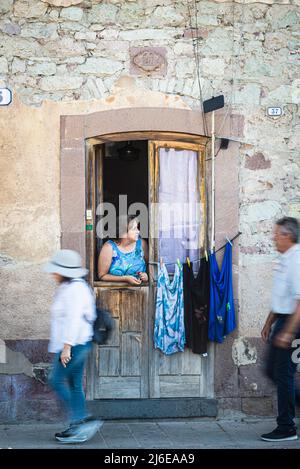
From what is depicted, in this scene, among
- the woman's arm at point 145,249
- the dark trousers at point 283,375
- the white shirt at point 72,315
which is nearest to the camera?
the white shirt at point 72,315

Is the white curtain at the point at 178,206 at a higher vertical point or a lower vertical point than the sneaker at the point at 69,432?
higher

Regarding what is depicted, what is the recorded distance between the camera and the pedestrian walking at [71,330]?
19.0ft

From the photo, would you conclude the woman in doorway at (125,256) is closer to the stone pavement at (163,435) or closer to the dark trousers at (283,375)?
the stone pavement at (163,435)

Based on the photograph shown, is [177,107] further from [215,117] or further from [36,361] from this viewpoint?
[36,361]

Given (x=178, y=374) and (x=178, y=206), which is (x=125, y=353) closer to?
(x=178, y=374)

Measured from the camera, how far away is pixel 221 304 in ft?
23.4

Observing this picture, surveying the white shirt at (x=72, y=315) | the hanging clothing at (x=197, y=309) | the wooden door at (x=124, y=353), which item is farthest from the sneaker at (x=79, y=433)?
the hanging clothing at (x=197, y=309)

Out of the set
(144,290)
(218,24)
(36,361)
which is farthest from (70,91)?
(36,361)

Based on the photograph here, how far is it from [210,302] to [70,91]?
249 cm

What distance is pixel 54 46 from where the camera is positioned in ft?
23.7

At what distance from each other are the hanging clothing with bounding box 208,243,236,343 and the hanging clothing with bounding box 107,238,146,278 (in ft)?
2.61

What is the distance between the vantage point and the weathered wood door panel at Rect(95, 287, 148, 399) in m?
7.25

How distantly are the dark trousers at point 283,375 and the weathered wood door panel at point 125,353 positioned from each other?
60.7 inches

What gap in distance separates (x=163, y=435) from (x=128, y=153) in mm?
2902
